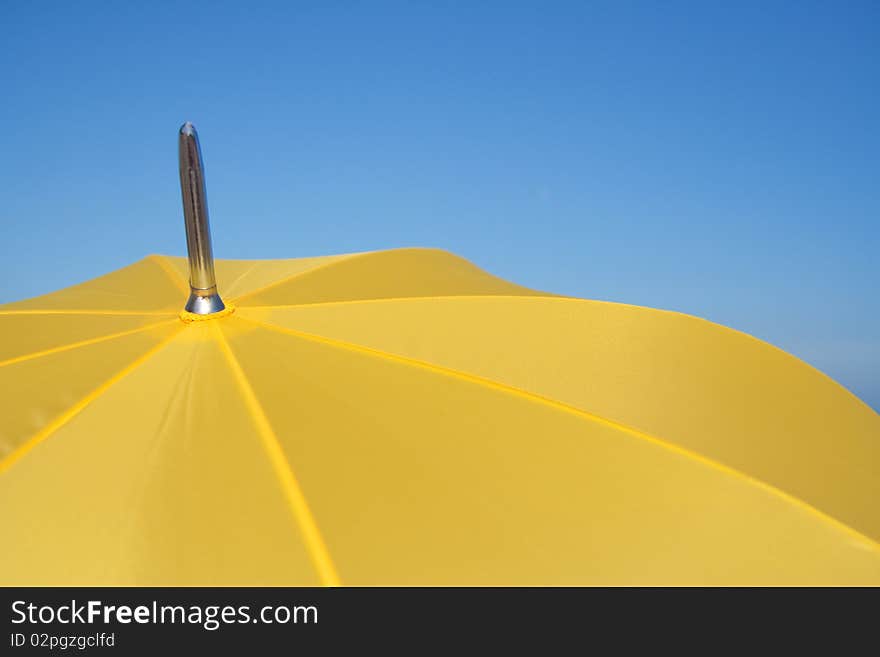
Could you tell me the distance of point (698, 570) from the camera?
3.60 meters

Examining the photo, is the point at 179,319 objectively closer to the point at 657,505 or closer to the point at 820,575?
the point at 657,505

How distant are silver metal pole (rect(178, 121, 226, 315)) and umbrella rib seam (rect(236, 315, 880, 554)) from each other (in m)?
0.65

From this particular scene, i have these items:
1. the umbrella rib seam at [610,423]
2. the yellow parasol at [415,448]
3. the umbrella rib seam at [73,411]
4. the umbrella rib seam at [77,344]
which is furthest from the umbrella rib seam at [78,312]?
the umbrella rib seam at [610,423]

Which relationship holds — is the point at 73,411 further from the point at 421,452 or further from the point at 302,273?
the point at 302,273

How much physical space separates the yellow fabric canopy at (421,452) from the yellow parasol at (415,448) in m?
0.01

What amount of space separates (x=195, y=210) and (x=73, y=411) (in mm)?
1308

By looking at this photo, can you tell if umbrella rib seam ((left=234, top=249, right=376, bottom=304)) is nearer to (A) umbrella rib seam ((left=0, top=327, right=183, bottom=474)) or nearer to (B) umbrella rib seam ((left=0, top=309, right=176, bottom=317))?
(B) umbrella rib seam ((left=0, top=309, right=176, bottom=317))

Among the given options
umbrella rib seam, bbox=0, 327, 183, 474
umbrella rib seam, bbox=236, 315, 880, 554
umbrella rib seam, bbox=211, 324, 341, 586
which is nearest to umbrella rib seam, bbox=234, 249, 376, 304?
umbrella rib seam, bbox=0, 327, 183, 474

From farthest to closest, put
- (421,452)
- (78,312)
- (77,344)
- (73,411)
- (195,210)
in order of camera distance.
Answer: (78,312), (77,344), (195,210), (73,411), (421,452)

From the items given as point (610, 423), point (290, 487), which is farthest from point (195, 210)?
point (610, 423)

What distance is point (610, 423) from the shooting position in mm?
4184
